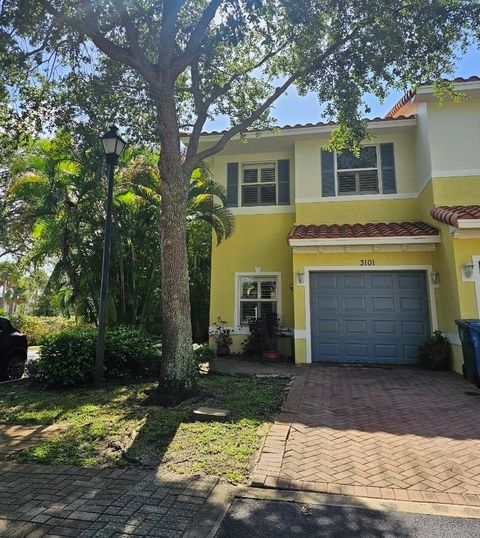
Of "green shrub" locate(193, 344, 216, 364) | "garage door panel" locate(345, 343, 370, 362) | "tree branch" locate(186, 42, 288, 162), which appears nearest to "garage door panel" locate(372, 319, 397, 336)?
"garage door panel" locate(345, 343, 370, 362)

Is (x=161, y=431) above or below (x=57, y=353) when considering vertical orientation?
below

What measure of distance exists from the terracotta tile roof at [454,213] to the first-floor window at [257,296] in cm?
482

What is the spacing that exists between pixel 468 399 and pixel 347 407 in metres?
2.21

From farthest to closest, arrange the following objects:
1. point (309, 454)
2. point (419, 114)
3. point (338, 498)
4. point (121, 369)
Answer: point (419, 114)
point (121, 369)
point (309, 454)
point (338, 498)

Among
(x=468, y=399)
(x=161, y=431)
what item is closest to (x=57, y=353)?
(x=161, y=431)

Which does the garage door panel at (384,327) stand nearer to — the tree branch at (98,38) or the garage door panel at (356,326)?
the garage door panel at (356,326)

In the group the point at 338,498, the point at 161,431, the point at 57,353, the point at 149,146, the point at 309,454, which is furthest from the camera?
the point at 149,146

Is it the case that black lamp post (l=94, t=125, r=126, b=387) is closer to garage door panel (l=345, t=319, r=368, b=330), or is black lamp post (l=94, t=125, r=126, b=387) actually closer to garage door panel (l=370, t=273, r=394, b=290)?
garage door panel (l=345, t=319, r=368, b=330)

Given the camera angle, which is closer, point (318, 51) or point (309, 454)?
point (309, 454)

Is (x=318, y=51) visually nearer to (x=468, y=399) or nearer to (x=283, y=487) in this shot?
(x=468, y=399)

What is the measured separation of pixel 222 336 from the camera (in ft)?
39.4

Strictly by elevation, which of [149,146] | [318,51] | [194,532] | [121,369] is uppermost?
[318,51]

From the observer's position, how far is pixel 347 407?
20.7 feet

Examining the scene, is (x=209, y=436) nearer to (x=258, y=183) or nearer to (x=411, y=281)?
(x=411, y=281)
